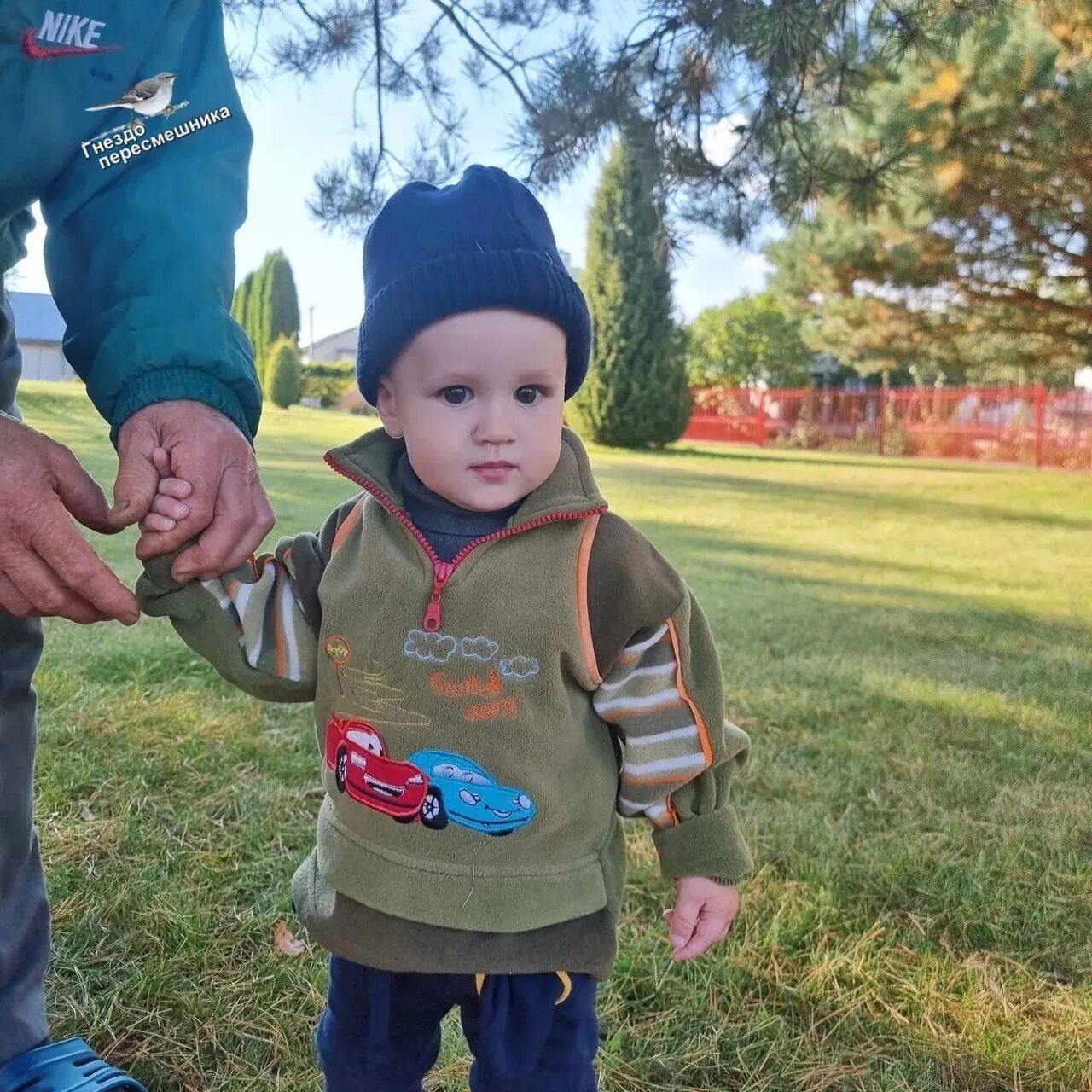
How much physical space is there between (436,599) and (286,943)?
0.88 metres

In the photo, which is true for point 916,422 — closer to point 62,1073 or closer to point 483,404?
point 483,404

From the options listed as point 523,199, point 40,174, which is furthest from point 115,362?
point 523,199

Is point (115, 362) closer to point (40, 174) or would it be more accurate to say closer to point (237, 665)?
point (40, 174)

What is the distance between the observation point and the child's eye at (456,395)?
1.06 m

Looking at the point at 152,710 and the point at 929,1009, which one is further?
the point at 152,710

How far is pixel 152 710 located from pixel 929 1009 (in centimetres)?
194

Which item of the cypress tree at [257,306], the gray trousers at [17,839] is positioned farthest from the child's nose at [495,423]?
the cypress tree at [257,306]

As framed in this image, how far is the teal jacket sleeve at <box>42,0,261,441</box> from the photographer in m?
1.13

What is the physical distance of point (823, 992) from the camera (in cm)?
154

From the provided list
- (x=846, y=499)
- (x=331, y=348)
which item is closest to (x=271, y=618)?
(x=846, y=499)

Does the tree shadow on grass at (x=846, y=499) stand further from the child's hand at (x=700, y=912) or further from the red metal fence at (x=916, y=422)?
the child's hand at (x=700, y=912)

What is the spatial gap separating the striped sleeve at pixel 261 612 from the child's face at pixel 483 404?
6.6 inches

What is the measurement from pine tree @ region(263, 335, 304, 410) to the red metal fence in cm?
956

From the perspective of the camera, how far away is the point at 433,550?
3.59 ft
